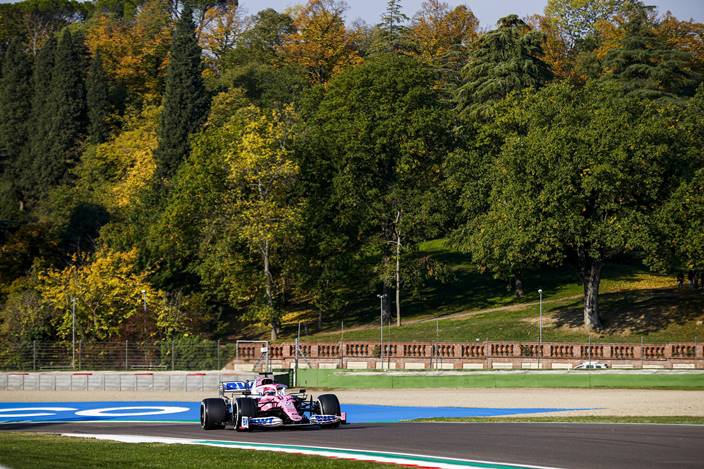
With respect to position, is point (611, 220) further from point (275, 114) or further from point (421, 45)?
point (421, 45)

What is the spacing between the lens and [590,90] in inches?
2977

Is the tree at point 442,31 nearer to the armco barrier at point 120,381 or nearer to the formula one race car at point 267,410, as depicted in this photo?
the armco barrier at point 120,381

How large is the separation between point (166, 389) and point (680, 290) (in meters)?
39.5

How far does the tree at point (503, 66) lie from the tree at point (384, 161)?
12.3 meters

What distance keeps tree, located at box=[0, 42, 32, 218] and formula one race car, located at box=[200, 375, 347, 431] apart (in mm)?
99059

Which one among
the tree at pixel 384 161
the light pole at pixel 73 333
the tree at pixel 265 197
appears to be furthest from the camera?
the tree at pixel 384 161

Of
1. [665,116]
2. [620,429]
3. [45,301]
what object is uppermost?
[665,116]

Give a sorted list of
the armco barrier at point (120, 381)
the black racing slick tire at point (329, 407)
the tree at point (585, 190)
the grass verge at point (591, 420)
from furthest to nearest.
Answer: the tree at point (585, 190), the armco barrier at point (120, 381), the grass verge at point (591, 420), the black racing slick tire at point (329, 407)

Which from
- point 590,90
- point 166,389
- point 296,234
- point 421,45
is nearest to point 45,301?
point 296,234

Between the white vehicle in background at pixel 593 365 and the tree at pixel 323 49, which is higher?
the tree at pixel 323 49

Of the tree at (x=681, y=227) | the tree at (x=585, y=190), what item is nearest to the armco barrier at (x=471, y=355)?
the tree at (x=585, y=190)

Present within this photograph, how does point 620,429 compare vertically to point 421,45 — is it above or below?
below

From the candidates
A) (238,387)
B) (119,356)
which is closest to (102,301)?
(119,356)

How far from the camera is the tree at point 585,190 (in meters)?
67.9
